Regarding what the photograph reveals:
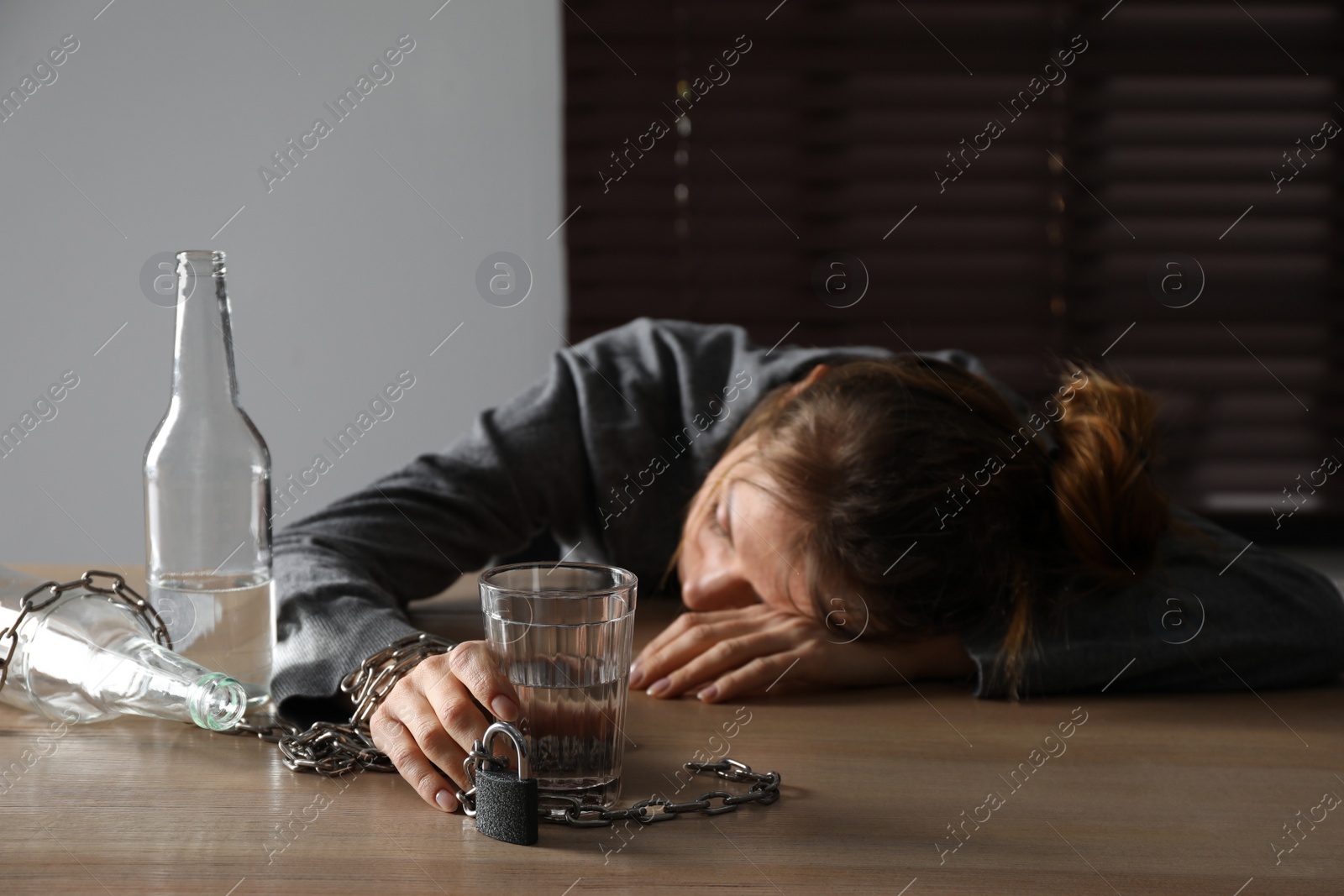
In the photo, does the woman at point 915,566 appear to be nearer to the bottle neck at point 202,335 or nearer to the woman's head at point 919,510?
the woman's head at point 919,510

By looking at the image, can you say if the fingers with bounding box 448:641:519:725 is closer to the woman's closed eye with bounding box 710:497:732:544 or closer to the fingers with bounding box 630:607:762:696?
the fingers with bounding box 630:607:762:696

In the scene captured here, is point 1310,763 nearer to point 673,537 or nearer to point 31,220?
point 673,537

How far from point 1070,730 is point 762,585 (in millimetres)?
271

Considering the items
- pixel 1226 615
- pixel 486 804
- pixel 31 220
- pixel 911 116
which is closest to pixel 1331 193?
pixel 911 116

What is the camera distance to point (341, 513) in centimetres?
106

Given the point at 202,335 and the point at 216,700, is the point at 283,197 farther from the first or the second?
the point at 216,700

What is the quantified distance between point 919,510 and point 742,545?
15cm

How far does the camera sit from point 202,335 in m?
0.69

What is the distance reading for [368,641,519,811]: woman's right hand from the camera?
597mm

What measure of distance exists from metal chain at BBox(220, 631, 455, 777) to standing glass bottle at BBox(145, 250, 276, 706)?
57 mm

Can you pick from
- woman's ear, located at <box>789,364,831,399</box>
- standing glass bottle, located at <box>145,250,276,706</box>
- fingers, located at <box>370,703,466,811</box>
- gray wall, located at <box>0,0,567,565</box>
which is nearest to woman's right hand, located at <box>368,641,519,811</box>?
fingers, located at <box>370,703,466,811</box>

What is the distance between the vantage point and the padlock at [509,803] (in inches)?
21.4

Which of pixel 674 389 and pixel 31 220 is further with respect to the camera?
pixel 31 220

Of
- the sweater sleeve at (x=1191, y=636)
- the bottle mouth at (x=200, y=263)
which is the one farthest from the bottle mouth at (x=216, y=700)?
the sweater sleeve at (x=1191, y=636)
